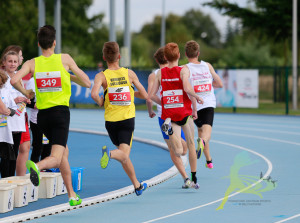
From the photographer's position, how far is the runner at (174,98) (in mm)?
9336

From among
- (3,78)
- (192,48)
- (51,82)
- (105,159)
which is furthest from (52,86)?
(192,48)

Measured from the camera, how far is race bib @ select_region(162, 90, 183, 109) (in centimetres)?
938

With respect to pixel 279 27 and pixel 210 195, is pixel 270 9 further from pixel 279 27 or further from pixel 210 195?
pixel 210 195

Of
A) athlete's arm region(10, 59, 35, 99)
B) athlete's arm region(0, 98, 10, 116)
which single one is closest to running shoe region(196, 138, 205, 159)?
athlete's arm region(0, 98, 10, 116)

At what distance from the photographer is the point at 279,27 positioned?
120 ft

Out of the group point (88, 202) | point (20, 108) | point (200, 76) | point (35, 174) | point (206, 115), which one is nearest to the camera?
point (35, 174)

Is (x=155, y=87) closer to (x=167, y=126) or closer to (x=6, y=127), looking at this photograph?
(x=167, y=126)

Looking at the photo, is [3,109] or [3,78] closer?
[3,109]

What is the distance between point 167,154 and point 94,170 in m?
2.96

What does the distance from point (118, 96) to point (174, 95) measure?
4.04ft

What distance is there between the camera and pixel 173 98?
30.8ft

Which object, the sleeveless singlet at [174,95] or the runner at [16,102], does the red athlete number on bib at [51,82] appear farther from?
the sleeveless singlet at [174,95]

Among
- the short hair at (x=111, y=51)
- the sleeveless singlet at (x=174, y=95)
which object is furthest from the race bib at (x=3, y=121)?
the sleeveless singlet at (x=174, y=95)

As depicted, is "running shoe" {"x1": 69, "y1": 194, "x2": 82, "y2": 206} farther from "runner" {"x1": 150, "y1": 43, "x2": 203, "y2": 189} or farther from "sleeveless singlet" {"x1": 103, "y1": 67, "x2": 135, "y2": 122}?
"runner" {"x1": 150, "y1": 43, "x2": 203, "y2": 189}
